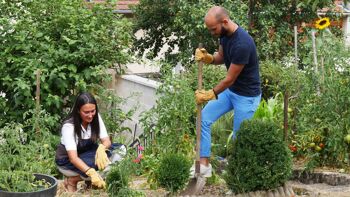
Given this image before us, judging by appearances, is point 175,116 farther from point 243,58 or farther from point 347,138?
point 347,138

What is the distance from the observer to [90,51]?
25.6 feet

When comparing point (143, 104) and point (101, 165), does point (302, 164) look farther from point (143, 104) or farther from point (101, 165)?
point (143, 104)

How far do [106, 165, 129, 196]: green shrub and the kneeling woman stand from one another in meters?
0.58

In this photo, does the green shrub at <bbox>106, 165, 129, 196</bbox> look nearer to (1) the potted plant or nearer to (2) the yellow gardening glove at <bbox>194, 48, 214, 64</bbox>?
(1) the potted plant

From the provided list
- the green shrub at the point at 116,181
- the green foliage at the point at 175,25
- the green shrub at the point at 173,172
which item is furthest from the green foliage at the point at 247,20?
the green shrub at the point at 116,181

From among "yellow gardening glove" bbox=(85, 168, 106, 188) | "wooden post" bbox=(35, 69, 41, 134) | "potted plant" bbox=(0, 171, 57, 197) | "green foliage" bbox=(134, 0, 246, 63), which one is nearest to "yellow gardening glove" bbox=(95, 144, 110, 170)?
"yellow gardening glove" bbox=(85, 168, 106, 188)

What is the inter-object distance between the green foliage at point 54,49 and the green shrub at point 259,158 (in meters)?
2.99

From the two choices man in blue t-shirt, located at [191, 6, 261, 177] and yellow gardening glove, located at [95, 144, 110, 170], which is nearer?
man in blue t-shirt, located at [191, 6, 261, 177]

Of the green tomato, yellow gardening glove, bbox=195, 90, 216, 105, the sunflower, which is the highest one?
the sunflower

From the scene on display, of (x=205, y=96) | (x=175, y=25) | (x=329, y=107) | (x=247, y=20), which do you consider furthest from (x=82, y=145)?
(x=247, y=20)

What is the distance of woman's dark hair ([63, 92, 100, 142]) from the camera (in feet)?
18.8

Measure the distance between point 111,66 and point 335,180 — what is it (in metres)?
3.29

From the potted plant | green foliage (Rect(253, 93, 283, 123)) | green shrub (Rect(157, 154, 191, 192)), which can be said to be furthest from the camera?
green foliage (Rect(253, 93, 283, 123))

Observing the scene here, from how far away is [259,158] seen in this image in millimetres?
5094
